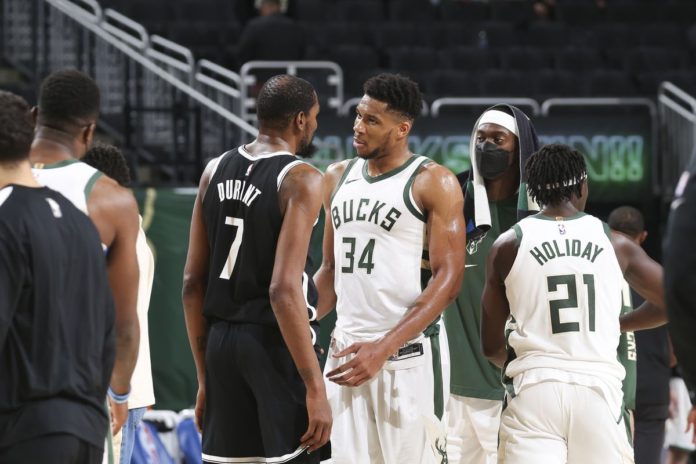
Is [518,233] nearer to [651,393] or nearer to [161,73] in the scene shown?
[651,393]

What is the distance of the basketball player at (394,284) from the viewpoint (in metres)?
5.07

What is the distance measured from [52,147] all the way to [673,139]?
31.7 ft

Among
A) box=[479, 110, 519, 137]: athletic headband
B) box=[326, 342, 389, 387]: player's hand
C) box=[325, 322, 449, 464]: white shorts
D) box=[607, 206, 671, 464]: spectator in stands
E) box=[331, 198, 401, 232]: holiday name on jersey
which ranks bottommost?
box=[607, 206, 671, 464]: spectator in stands

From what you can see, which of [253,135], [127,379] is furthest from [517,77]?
[127,379]

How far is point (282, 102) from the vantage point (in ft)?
15.5

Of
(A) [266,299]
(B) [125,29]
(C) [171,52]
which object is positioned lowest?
(A) [266,299]

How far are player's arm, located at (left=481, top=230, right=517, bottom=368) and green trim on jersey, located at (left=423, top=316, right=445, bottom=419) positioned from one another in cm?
28

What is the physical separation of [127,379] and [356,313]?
1390 millimetres

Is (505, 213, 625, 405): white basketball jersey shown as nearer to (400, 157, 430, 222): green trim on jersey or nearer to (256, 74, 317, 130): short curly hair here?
(400, 157, 430, 222): green trim on jersey

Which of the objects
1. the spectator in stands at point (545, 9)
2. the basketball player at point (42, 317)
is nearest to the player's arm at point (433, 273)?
the basketball player at point (42, 317)

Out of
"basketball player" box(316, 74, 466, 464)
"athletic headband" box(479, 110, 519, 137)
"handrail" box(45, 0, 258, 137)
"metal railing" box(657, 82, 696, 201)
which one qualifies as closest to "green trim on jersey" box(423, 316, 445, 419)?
"basketball player" box(316, 74, 466, 464)

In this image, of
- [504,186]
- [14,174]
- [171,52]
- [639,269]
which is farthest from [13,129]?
[171,52]

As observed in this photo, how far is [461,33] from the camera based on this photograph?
49.3 ft

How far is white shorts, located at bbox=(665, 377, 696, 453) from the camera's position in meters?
9.38
